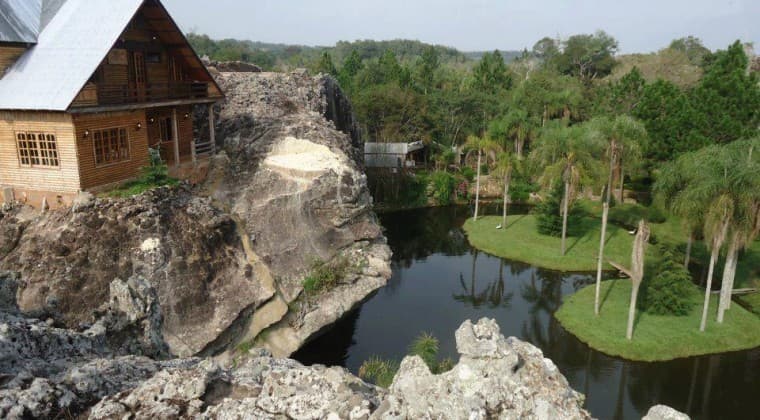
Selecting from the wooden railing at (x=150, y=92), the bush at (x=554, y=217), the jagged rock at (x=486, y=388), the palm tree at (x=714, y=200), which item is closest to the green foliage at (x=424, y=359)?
the jagged rock at (x=486, y=388)

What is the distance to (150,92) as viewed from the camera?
26016 millimetres

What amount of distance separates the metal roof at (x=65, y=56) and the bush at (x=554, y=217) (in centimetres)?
2849

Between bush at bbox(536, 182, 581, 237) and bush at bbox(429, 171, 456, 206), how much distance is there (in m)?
11.9

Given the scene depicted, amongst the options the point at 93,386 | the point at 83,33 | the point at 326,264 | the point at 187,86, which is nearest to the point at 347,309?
the point at 326,264

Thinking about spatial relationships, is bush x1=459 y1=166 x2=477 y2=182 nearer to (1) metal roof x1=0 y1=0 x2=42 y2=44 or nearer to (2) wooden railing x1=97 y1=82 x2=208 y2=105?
(2) wooden railing x1=97 y1=82 x2=208 y2=105

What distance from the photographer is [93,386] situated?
637 cm

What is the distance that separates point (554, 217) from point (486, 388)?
35.1 meters

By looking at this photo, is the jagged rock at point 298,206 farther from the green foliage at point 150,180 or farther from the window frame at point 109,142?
the window frame at point 109,142

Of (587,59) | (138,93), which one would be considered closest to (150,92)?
(138,93)

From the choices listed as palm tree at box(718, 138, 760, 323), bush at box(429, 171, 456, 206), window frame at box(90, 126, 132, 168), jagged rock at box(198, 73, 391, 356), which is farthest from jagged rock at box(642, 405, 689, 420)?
bush at box(429, 171, 456, 206)

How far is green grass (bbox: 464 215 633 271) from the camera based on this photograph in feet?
116

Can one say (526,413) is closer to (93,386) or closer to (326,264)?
(93,386)

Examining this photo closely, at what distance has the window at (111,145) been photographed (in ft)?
73.3

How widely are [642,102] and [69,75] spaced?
4082 cm
